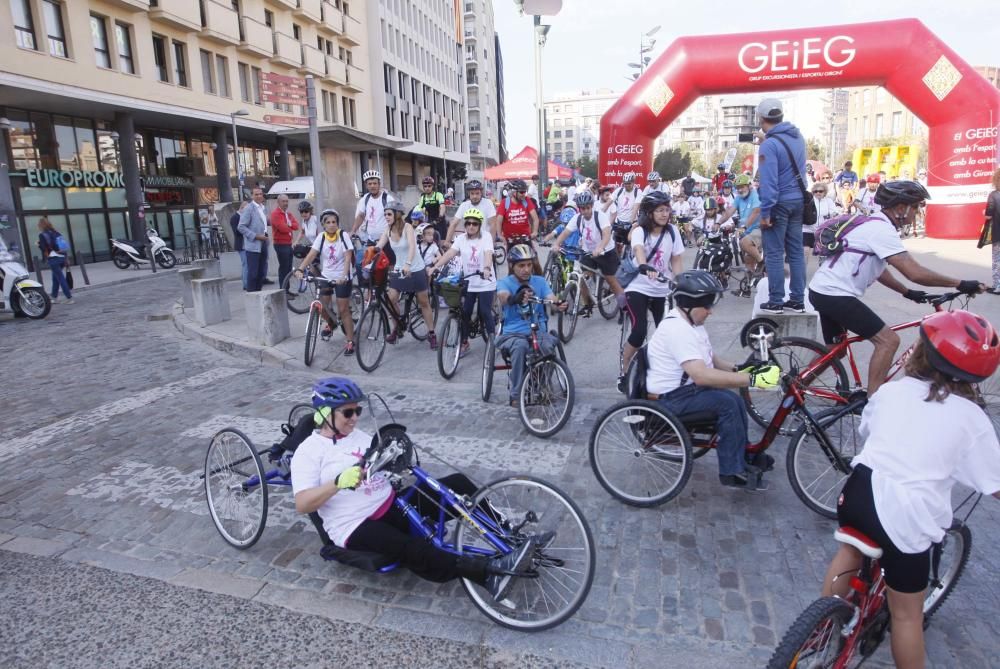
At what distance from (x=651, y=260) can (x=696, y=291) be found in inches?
85.6

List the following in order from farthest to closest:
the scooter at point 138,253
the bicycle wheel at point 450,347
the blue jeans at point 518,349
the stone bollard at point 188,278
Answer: the scooter at point 138,253 < the stone bollard at point 188,278 < the bicycle wheel at point 450,347 < the blue jeans at point 518,349

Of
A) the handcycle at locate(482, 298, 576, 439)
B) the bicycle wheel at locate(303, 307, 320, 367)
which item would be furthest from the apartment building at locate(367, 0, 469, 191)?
the handcycle at locate(482, 298, 576, 439)

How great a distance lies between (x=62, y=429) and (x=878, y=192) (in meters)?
7.32

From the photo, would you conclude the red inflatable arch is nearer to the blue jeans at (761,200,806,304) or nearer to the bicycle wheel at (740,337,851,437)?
the blue jeans at (761,200,806,304)

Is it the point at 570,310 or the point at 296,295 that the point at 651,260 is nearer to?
the point at 570,310

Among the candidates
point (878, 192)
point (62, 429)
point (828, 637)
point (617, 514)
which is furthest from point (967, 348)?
point (62, 429)

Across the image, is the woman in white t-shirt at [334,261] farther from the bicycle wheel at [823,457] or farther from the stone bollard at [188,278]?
the bicycle wheel at [823,457]

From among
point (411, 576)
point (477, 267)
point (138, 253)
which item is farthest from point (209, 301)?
point (138, 253)

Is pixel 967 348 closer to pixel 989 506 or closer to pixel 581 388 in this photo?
pixel 989 506

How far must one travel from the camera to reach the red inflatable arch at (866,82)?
1434 centimetres

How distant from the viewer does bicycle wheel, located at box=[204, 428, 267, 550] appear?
399cm

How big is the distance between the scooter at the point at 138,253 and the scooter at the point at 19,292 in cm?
767

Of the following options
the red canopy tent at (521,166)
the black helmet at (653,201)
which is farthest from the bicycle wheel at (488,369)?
the red canopy tent at (521,166)

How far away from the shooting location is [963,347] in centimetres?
221
